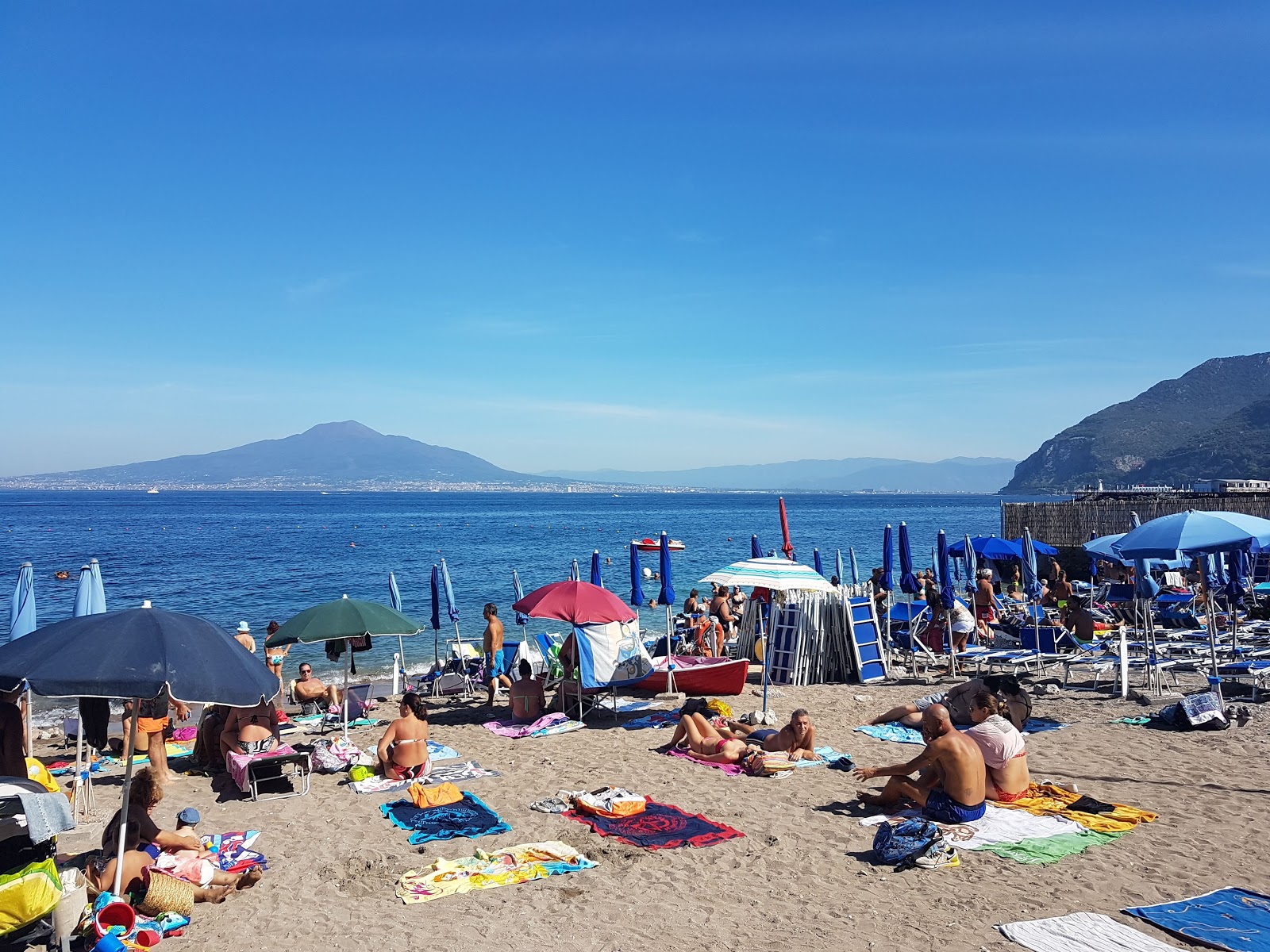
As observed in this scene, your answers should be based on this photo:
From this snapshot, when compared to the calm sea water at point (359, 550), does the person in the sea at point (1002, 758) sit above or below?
above

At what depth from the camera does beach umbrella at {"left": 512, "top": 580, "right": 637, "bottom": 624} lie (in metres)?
10.2

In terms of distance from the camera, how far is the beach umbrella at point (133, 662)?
15.1ft

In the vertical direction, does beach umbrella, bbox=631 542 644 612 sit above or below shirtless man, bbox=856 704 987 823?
above

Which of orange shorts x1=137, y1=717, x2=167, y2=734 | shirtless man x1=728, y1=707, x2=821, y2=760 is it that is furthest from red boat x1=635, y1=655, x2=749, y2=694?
orange shorts x1=137, y1=717, x2=167, y2=734

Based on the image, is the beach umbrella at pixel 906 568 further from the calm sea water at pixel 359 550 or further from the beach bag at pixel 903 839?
the calm sea water at pixel 359 550

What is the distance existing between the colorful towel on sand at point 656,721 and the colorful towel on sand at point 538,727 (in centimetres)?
58

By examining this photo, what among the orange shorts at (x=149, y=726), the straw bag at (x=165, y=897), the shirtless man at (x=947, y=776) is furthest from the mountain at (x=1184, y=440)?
the straw bag at (x=165, y=897)

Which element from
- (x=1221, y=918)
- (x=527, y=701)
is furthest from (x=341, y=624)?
(x=1221, y=918)

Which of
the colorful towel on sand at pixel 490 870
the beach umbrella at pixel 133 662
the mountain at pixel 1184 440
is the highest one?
the mountain at pixel 1184 440

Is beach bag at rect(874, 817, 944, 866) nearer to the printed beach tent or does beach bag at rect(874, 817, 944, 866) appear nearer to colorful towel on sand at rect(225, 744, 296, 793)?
Answer: the printed beach tent

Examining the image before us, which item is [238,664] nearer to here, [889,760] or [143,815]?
[143,815]

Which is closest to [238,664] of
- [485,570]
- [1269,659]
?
[1269,659]

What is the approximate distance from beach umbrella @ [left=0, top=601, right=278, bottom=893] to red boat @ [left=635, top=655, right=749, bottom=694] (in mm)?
7469

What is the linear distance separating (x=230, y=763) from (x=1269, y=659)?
1199 cm
